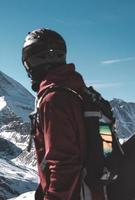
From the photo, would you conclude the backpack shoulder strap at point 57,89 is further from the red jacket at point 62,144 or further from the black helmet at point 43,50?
the black helmet at point 43,50

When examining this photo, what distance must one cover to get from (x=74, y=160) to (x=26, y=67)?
4.78 ft

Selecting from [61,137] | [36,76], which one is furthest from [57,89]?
[36,76]

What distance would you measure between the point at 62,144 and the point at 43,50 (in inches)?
49.8

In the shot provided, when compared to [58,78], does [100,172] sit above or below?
below

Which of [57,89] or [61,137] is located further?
[57,89]

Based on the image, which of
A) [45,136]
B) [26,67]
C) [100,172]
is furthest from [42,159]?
[26,67]

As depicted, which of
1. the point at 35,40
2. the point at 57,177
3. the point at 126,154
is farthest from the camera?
the point at 35,40

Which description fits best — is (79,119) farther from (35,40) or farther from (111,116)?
(35,40)

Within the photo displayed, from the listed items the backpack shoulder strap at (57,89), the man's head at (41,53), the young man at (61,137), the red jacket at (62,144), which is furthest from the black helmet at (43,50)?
the red jacket at (62,144)

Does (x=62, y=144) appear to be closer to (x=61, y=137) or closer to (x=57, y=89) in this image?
(x=61, y=137)

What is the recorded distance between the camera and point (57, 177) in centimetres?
512

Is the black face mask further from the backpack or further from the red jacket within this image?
the red jacket

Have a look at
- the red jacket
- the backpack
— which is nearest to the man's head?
the backpack

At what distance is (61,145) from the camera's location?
516cm
